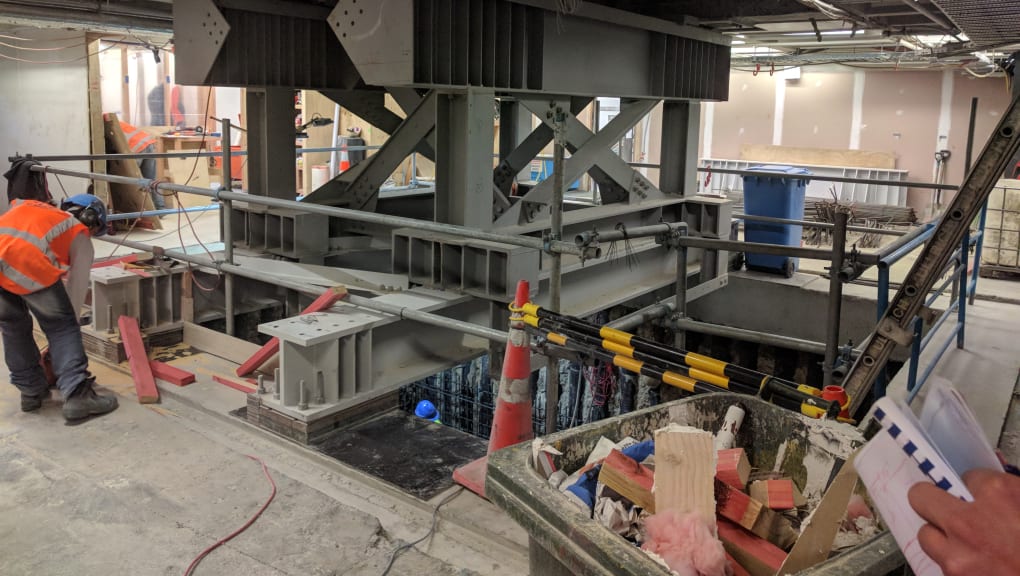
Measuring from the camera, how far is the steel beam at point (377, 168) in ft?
23.7

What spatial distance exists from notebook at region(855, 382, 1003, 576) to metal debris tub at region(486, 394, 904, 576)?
33 centimetres

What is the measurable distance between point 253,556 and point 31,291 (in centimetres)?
265

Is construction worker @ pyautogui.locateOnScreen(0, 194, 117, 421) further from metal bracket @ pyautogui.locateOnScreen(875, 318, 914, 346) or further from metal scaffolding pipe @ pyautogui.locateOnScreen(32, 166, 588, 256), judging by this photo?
metal bracket @ pyautogui.locateOnScreen(875, 318, 914, 346)

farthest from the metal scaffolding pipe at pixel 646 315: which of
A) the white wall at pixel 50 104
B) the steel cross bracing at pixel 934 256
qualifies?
the white wall at pixel 50 104

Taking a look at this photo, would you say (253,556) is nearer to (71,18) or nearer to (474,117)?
(474,117)

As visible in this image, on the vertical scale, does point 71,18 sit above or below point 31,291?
above

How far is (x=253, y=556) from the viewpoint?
3.83 m

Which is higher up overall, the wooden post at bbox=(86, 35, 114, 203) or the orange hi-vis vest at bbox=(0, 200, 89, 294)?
the wooden post at bbox=(86, 35, 114, 203)

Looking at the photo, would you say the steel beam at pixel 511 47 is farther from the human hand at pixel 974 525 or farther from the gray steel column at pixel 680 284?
the human hand at pixel 974 525

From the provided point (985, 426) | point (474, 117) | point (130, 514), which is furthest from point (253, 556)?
point (985, 426)

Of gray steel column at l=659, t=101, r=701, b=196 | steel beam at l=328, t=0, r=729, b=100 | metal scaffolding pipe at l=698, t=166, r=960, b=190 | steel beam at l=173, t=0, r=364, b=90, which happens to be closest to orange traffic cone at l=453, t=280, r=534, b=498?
steel beam at l=328, t=0, r=729, b=100

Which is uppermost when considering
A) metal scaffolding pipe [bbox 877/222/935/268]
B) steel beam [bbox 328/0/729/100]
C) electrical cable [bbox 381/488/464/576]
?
steel beam [bbox 328/0/729/100]

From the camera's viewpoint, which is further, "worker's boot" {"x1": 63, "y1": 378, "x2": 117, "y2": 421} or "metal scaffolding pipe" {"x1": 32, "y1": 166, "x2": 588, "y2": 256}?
"worker's boot" {"x1": 63, "y1": 378, "x2": 117, "y2": 421}

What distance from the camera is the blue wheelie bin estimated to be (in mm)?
9961
